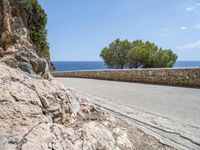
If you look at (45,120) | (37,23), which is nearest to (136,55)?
(37,23)

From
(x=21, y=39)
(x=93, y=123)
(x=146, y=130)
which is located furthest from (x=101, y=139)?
(x=21, y=39)

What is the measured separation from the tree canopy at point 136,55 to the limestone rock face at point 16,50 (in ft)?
57.9

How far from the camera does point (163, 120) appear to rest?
146 inches

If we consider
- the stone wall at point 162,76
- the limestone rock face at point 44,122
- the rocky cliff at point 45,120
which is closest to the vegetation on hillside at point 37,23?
the rocky cliff at point 45,120

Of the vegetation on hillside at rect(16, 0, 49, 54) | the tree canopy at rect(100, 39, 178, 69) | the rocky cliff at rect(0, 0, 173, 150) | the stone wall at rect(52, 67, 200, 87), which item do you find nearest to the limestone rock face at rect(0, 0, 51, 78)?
the rocky cliff at rect(0, 0, 173, 150)

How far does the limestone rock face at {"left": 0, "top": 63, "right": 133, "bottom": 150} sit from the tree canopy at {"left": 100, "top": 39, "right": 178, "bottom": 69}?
19616 mm

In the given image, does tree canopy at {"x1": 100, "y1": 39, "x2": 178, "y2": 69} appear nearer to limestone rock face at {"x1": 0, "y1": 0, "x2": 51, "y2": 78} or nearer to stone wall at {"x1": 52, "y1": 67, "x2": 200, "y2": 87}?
stone wall at {"x1": 52, "y1": 67, "x2": 200, "y2": 87}

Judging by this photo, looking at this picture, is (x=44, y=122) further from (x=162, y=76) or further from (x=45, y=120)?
(x=162, y=76)

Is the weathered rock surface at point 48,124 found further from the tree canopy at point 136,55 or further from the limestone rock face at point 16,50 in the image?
the tree canopy at point 136,55

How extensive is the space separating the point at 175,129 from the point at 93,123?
1567mm

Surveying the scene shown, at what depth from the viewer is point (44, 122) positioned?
200cm

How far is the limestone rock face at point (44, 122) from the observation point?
1680 mm

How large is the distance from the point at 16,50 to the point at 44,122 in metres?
2.15

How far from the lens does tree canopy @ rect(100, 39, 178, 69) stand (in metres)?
21.5
